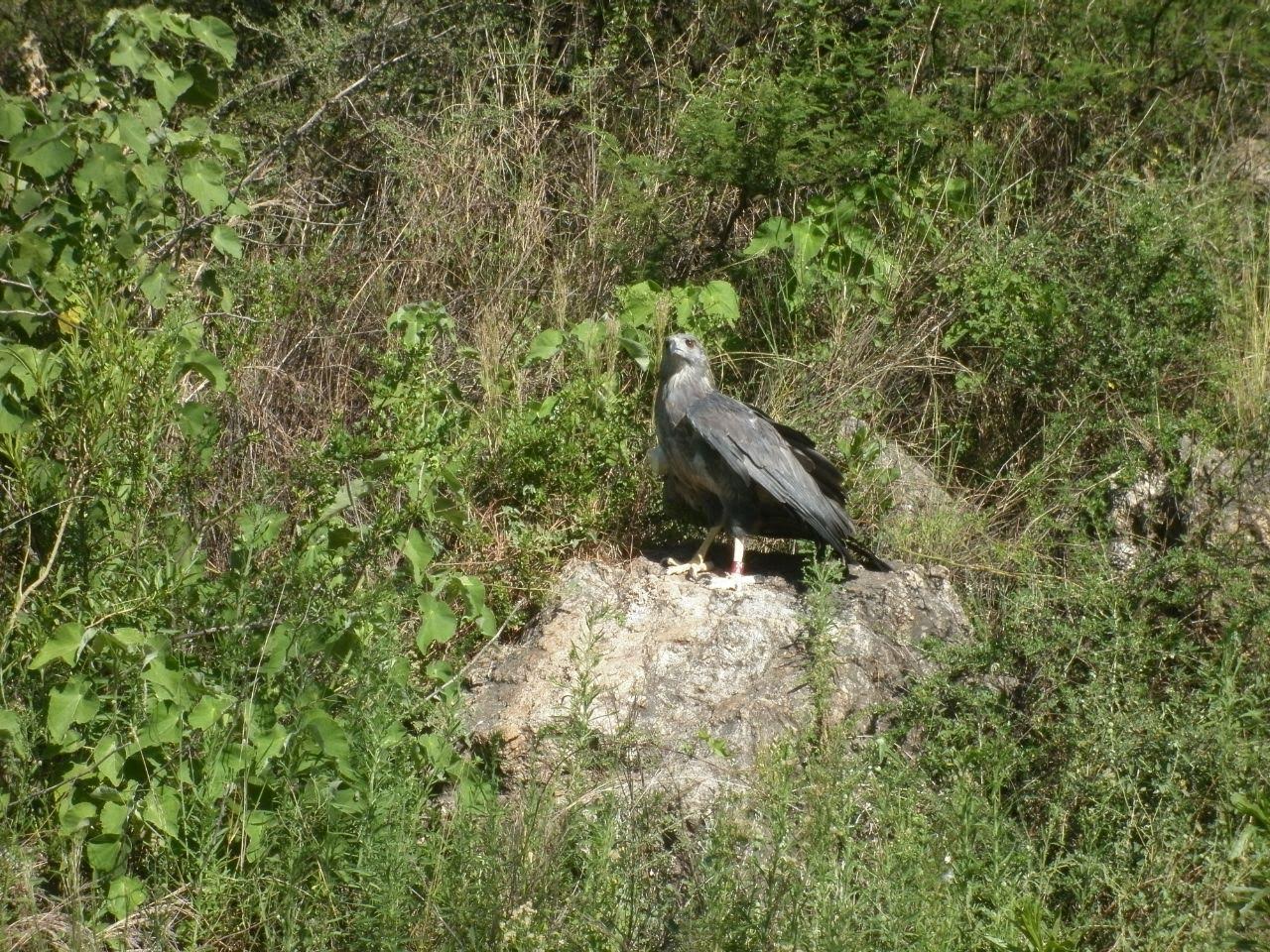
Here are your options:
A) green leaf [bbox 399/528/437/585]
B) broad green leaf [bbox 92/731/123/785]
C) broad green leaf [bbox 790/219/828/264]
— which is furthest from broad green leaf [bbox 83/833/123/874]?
broad green leaf [bbox 790/219/828/264]

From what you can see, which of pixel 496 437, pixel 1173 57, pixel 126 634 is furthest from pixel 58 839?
pixel 1173 57

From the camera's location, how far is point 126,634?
3.82 m

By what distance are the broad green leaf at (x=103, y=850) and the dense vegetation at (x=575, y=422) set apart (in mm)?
11

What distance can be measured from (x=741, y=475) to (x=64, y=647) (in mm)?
2692

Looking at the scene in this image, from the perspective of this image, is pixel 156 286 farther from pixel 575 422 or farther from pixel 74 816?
pixel 575 422

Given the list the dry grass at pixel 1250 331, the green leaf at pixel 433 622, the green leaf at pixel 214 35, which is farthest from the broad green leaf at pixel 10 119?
the dry grass at pixel 1250 331

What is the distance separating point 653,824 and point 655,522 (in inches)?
87.5

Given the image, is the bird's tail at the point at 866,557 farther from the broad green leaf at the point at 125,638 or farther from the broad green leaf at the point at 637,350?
the broad green leaf at the point at 125,638

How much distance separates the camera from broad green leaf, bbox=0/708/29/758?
12.3ft

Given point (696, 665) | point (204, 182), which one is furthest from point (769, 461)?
point (204, 182)

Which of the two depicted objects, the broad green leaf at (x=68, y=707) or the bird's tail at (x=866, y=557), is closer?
the broad green leaf at (x=68, y=707)

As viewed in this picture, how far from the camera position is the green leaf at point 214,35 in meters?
4.55

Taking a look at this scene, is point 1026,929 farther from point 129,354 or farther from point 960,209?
point 960,209

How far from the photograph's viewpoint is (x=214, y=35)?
182 inches
